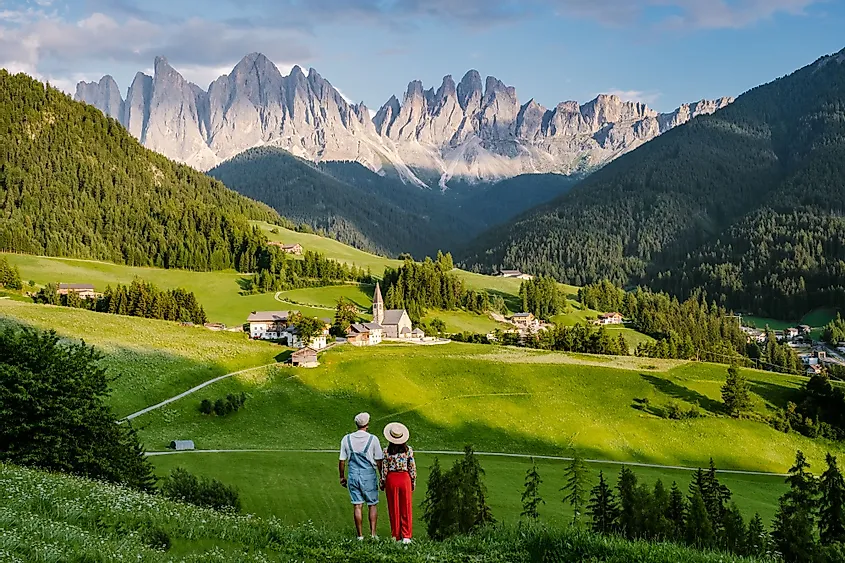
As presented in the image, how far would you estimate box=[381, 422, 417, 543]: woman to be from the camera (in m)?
18.2

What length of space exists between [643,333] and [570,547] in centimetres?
18687

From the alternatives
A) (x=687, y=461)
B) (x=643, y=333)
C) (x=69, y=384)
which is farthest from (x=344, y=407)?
(x=643, y=333)

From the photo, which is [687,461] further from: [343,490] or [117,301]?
[117,301]

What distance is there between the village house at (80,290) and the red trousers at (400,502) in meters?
136

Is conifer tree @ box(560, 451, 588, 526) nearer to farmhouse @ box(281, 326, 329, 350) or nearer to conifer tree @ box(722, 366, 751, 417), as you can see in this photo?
conifer tree @ box(722, 366, 751, 417)

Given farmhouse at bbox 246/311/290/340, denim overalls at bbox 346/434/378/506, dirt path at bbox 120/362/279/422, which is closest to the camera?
denim overalls at bbox 346/434/378/506

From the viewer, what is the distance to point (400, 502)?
18.3 m

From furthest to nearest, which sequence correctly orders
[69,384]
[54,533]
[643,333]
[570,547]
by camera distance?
[643,333], [69,384], [570,547], [54,533]

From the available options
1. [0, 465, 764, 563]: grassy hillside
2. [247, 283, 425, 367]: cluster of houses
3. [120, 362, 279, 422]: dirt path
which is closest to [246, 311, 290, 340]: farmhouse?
[247, 283, 425, 367]: cluster of houses

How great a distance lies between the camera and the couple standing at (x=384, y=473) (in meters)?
18.2

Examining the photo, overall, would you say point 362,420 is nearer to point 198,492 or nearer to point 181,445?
point 198,492

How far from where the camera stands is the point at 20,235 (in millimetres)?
183375

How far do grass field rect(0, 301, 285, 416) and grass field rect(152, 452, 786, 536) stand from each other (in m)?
22.8

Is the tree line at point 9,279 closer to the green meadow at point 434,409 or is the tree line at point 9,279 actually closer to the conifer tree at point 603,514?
the green meadow at point 434,409
